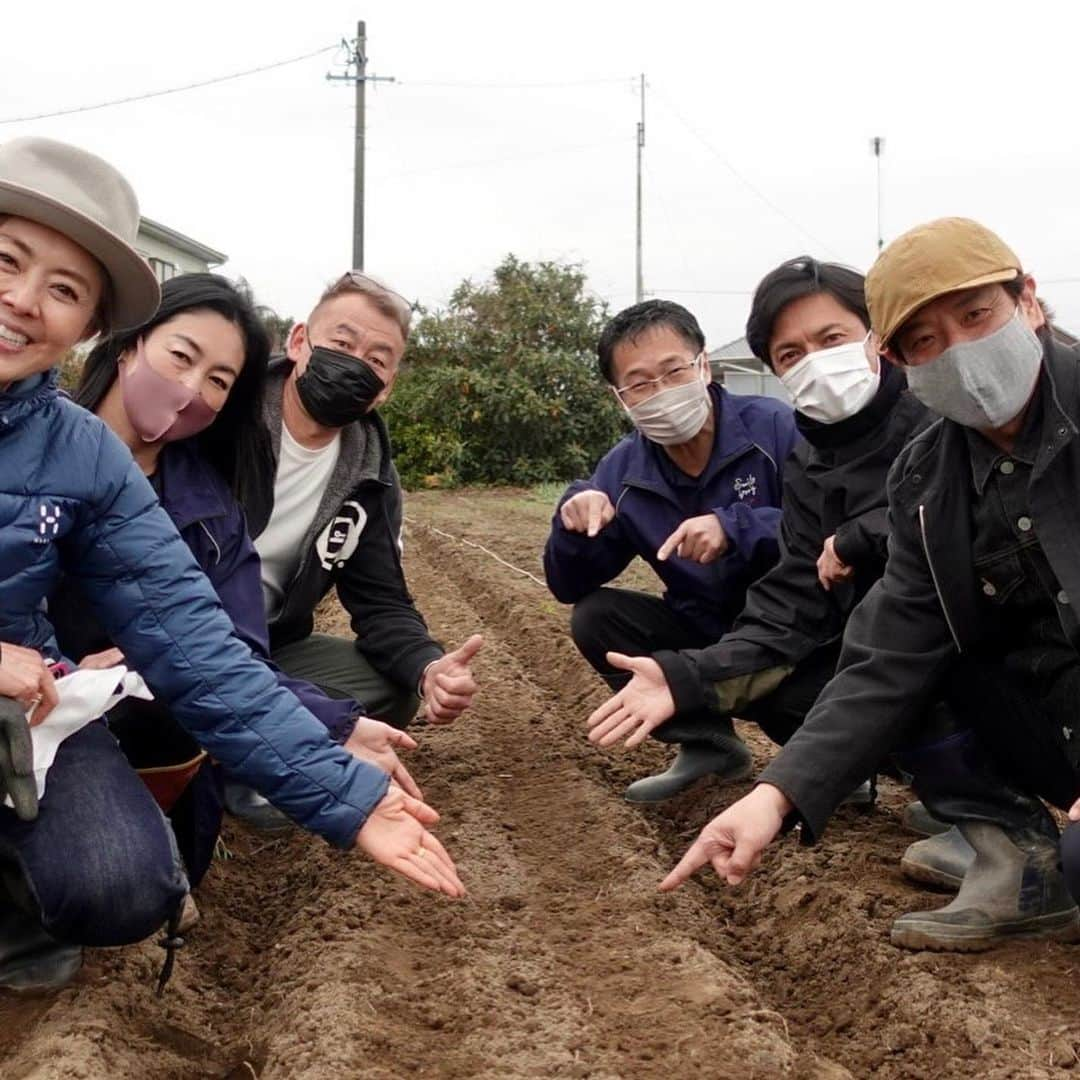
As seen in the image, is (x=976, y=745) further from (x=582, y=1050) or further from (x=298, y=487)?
(x=298, y=487)

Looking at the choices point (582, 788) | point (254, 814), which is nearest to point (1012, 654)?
point (582, 788)

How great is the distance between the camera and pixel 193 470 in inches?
124

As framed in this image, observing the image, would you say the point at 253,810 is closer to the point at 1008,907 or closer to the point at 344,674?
the point at 344,674

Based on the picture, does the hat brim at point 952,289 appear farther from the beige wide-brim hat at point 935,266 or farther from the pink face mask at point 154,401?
the pink face mask at point 154,401

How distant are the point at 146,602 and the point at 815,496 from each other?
1.86 metres

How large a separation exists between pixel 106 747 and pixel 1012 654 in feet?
6.26

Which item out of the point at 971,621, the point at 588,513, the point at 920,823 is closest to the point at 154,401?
the point at 588,513

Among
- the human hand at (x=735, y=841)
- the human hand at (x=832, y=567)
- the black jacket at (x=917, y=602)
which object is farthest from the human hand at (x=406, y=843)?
the human hand at (x=832, y=567)

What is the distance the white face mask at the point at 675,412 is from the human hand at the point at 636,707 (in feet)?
3.23

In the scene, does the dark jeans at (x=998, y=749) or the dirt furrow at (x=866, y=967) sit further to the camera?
the dark jeans at (x=998, y=749)

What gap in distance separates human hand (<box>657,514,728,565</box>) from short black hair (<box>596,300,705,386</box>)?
0.59 metres

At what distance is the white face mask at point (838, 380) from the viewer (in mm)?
3324

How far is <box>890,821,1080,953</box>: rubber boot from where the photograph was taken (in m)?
2.67

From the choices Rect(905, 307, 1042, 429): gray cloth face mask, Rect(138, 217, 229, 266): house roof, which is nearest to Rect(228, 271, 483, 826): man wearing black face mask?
Rect(905, 307, 1042, 429): gray cloth face mask
